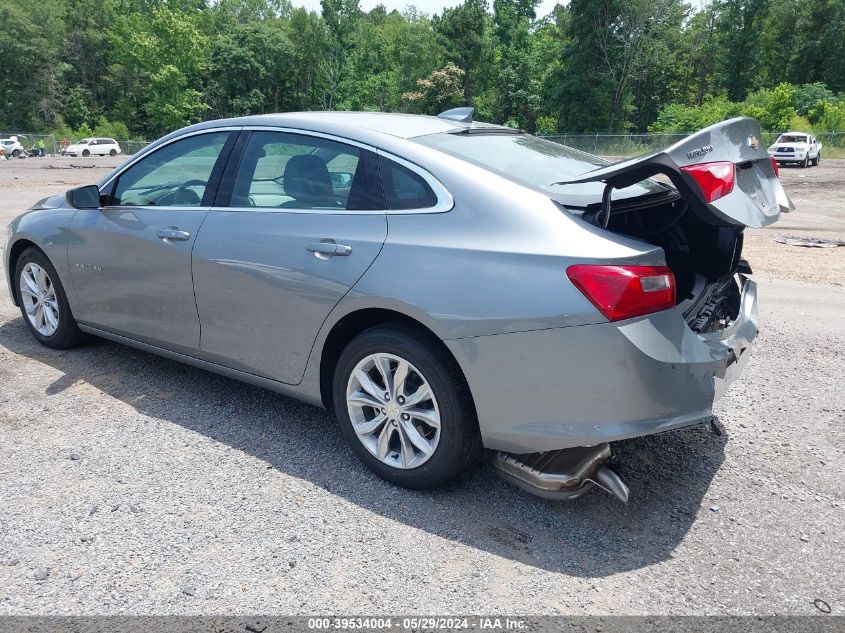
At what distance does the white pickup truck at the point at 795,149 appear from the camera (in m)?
31.9

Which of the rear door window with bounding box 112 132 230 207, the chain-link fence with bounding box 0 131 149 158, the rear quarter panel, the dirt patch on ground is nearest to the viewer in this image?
the rear quarter panel

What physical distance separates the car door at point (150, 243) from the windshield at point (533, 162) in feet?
4.46

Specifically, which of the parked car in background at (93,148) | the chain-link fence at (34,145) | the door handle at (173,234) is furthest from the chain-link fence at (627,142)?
the door handle at (173,234)

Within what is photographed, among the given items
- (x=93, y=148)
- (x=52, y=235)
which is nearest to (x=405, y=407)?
(x=52, y=235)

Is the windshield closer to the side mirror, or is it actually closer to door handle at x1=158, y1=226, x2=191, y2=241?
door handle at x1=158, y1=226, x2=191, y2=241

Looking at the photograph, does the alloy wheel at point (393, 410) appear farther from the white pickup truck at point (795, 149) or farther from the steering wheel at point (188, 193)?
the white pickup truck at point (795, 149)

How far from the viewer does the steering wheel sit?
3868 mm

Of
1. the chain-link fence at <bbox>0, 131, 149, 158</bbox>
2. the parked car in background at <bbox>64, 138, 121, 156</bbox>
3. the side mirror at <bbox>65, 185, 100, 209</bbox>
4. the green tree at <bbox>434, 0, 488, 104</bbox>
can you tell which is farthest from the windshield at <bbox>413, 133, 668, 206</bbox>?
the green tree at <bbox>434, 0, 488, 104</bbox>

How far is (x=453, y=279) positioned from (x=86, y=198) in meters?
2.83

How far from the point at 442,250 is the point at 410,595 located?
137 centimetres

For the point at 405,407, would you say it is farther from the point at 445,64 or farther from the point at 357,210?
the point at 445,64

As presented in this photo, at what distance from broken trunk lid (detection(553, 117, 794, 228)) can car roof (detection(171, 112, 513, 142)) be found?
0.88 m

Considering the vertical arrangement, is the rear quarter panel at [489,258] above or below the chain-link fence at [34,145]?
above

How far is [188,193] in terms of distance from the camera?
394cm
